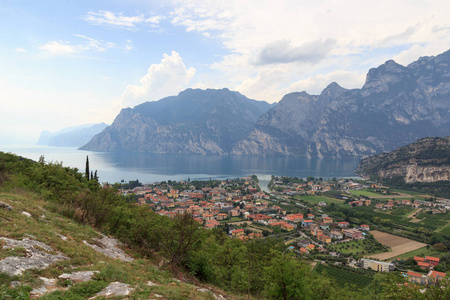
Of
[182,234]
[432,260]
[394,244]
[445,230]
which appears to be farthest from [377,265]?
[182,234]

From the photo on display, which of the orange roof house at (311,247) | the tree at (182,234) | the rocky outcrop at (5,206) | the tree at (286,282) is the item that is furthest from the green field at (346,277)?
the rocky outcrop at (5,206)

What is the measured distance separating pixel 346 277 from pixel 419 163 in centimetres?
12507

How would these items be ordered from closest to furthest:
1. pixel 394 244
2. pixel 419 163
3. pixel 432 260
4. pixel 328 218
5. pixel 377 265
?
pixel 377 265 → pixel 432 260 → pixel 394 244 → pixel 328 218 → pixel 419 163

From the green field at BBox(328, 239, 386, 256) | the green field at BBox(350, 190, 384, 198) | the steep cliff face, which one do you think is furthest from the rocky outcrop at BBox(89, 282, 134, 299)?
the steep cliff face

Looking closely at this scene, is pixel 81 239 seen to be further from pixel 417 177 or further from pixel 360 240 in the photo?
pixel 417 177

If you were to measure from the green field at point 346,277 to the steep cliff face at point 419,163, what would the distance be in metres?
116

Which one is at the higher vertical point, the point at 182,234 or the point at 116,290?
the point at 116,290

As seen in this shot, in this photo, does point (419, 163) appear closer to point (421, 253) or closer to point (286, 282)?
point (421, 253)

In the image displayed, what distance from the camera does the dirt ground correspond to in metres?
46.5

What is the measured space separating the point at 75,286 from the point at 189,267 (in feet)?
24.2

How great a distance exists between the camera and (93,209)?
14000 mm

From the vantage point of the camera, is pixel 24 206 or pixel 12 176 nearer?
pixel 24 206

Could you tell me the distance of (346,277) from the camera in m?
36.9

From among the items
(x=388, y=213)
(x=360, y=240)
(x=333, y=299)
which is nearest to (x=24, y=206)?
(x=333, y=299)
